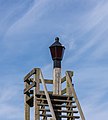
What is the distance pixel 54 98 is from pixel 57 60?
5.20ft

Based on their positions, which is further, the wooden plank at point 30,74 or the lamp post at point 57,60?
the lamp post at point 57,60

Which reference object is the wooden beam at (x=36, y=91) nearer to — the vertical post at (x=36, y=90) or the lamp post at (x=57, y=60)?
the vertical post at (x=36, y=90)

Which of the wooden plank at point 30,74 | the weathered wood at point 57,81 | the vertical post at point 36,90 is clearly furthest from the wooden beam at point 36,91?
the weathered wood at point 57,81

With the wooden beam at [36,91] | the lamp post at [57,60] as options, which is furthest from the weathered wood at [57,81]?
the wooden beam at [36,91]

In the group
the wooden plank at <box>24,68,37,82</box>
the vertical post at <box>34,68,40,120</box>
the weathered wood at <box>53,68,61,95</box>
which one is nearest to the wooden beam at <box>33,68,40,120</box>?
the vertical post at <box>34,68,40,120</box>

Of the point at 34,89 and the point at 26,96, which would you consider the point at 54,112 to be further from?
the point at 26,96

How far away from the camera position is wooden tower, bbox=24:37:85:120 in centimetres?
1420

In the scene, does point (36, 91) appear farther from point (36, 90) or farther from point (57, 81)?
point (57, 81)

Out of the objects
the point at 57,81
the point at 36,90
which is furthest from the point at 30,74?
the point at 57,81

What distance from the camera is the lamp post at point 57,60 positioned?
50.0 feet

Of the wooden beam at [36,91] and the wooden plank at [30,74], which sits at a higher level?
the wooden plank at [30,74]

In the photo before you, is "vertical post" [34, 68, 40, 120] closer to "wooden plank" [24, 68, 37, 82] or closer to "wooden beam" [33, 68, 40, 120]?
"wooden beam" [33, 68, 40, 120]

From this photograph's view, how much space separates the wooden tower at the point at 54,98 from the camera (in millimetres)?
14195

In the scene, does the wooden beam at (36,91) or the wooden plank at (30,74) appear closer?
the wooden beam at (36,91)
